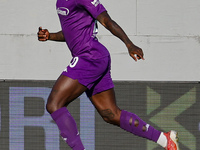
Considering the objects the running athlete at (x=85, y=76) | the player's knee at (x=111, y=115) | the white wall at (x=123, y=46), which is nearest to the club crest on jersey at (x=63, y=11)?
the running athlete at (x=85, y=76)

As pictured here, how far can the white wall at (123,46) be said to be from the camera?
6.41 m

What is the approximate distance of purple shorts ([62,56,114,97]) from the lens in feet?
13.4

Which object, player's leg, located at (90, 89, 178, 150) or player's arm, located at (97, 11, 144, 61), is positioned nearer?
player's arm, located at (97, 11, 144, 61)

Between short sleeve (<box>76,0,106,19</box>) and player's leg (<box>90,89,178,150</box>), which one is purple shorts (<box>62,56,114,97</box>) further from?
short sleeve (<box>76,0,106,19</box>)

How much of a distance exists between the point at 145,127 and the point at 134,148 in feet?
5.53

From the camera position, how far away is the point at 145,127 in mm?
4328

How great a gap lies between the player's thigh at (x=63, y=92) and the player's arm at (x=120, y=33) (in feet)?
1.62

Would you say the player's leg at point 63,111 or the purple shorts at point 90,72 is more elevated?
the purple shorts at point 90,72

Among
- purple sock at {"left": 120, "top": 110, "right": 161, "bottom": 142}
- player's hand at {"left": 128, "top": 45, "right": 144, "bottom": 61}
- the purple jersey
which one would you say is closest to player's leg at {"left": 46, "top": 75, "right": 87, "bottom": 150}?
the purple jersey

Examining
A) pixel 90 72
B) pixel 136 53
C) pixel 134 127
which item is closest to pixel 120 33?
pixel 136 53

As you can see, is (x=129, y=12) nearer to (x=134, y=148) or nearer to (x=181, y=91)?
(x=181, y=91)

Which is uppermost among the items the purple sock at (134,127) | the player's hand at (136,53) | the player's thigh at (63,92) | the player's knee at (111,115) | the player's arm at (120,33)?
the player's arm at (120,33)

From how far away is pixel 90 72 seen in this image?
4.13m

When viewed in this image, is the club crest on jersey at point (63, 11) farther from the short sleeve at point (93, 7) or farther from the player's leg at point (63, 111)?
the player's leg at point (63, 111)
